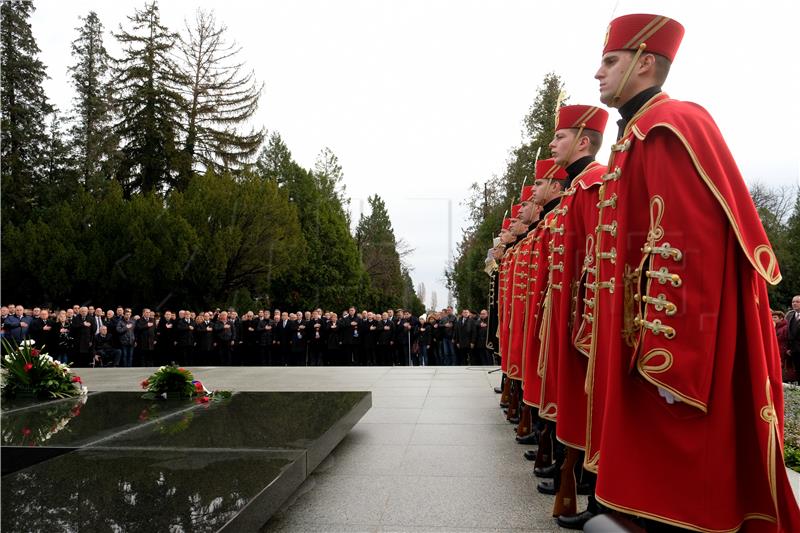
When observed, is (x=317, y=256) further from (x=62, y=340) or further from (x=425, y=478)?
(x=425, y=478)

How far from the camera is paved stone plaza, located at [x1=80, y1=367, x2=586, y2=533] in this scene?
4285mm

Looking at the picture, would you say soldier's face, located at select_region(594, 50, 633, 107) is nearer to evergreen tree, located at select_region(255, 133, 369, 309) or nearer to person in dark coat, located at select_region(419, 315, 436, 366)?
person in dark coat, located at select_region(419, 315, 436, 366)

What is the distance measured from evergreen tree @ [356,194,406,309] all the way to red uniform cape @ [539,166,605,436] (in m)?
44.6

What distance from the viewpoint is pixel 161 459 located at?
4543 mm

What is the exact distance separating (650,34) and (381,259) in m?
51.4

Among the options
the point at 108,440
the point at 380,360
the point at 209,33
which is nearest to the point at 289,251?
the point at 380,360

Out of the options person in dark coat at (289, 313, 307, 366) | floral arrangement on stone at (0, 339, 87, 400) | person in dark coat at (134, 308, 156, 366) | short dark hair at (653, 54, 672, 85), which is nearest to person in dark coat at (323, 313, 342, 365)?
person in dark coat at (289, 313, 307, 366)

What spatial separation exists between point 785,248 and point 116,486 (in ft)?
109

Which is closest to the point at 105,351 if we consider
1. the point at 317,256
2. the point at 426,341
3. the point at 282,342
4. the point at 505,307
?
the point at 282,342

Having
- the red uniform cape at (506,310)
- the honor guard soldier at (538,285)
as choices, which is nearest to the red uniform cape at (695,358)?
the honor guard soldier at (538,285)

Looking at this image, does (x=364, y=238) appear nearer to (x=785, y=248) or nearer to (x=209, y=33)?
(x=209, y=33)

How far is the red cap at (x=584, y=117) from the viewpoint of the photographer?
443cm

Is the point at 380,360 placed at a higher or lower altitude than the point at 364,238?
lower

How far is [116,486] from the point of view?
151 inches
